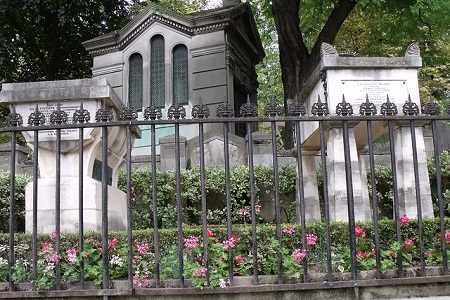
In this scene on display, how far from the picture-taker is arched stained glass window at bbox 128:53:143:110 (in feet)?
55.0

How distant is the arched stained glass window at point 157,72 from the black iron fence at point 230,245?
11193 millimetres

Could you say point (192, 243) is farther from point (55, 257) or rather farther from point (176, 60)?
point (176, 60)

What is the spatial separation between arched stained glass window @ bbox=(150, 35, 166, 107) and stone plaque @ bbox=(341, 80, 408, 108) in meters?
9.84

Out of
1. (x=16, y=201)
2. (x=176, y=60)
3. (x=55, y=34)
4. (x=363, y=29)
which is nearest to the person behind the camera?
(x=16, y=201)

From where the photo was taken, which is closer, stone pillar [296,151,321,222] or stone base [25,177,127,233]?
stone base [25,177,127,233]

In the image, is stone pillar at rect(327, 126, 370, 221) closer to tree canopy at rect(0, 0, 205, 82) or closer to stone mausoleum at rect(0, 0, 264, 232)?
stone mausoleum at rect(0, 0, 264, 232)

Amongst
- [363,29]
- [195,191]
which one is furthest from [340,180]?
[363,29]

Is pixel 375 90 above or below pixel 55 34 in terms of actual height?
below

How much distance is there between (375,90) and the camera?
7297 millimetres

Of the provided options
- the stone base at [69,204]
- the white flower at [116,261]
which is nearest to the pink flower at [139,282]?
the white flower at [116,261]

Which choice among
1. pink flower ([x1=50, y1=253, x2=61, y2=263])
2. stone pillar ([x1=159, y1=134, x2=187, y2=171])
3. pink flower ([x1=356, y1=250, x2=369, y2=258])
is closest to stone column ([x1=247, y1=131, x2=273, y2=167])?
stone pillar ([x1=159, y1=134, x2=187, y2=171])

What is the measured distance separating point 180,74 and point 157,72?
81 cm

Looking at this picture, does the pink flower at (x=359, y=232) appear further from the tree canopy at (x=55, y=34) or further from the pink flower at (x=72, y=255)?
the tree canopy at (x=55, y=34)

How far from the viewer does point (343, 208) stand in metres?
6.95
